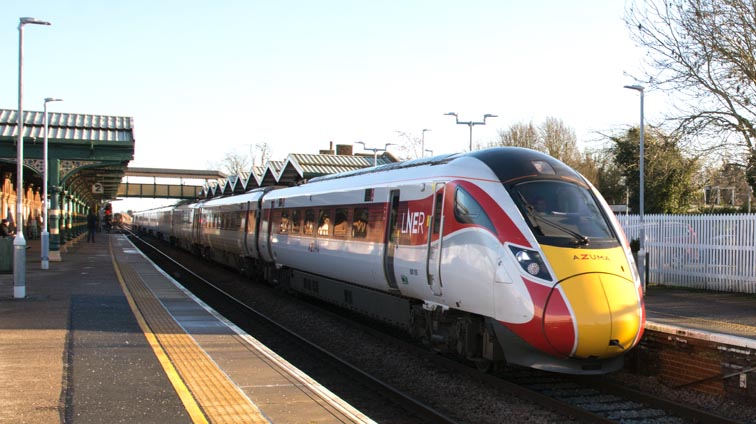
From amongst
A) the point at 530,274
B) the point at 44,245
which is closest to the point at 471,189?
the point at 530,274

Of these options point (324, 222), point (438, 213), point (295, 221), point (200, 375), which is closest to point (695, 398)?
point (438, 213)

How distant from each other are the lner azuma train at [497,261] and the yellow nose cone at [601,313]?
2cm

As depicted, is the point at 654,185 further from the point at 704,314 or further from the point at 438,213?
the point at 438,213

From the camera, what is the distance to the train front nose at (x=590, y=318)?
798 centimetres

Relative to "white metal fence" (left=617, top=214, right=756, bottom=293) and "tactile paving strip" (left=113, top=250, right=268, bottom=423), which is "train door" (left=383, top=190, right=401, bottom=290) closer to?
"tactile paving strip" (left=113, top=250, right=268, bottom=423)

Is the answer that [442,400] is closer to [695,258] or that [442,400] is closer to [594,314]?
[594,314]

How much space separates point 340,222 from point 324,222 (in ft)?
3.49

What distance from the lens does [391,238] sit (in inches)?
456

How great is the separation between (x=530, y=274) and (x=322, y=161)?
26.4 metres

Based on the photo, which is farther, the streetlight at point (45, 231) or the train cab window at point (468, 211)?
the streetlight at point (45, 231)

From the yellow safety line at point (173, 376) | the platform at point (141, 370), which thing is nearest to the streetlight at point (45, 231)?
the platform at point (141, 370)

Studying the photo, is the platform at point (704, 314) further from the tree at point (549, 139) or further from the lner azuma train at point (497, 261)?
the tree at point (549, 139)

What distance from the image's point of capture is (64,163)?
2969cm

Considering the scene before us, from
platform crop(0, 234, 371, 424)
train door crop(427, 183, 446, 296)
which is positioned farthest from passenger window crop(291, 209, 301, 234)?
train door crop(427, 183, 446, 296)
